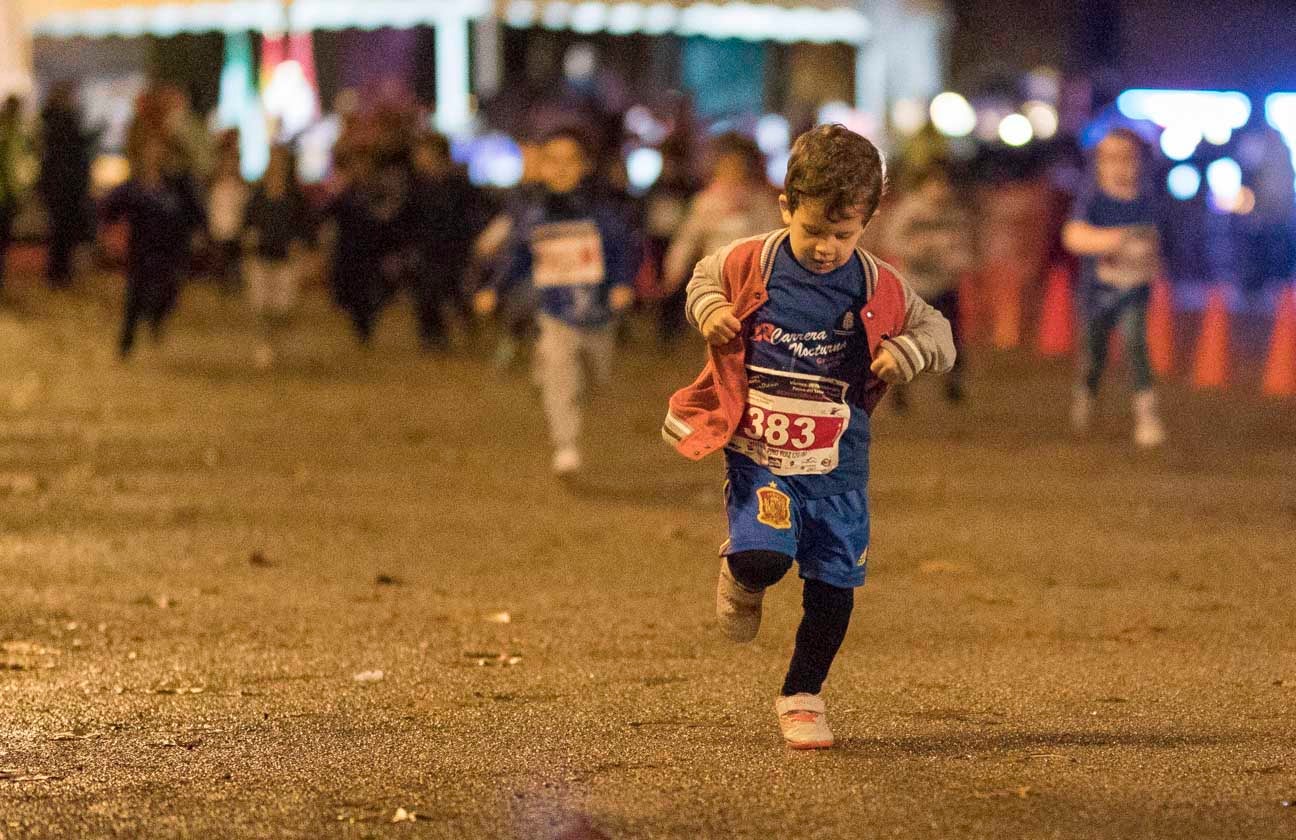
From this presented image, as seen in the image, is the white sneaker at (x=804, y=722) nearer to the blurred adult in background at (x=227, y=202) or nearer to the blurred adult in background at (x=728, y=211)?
the blurred adult in background at (x=728, y=211)

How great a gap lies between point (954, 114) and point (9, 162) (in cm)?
1555

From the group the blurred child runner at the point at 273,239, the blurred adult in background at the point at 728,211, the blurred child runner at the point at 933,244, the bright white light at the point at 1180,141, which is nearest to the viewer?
the blurred adult in background at the point at 728,211

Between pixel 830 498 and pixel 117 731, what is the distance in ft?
6.90

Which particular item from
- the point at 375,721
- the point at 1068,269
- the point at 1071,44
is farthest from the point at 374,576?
the point at 1071,44

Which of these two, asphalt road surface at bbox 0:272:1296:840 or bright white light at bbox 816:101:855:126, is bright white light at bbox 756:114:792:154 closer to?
bright white light at bbox 816:101:855:126

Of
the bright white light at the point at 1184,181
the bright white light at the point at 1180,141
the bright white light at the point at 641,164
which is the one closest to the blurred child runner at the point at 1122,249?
the bright white light at the point at 641,164

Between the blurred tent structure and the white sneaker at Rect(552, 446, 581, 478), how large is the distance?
18694 mm

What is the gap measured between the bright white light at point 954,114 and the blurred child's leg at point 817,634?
27782 millimetres

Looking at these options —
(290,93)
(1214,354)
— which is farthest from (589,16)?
(1214,354)

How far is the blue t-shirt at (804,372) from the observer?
555 centimetres

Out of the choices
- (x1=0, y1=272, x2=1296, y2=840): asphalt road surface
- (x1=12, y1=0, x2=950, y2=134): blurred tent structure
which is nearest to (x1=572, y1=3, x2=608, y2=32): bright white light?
(x1=12, y1=0, x2=950, y2=134): blurred tent structure

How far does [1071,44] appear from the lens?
3662cm

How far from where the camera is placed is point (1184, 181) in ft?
80.7

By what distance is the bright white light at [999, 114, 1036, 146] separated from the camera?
3108 centimetres
